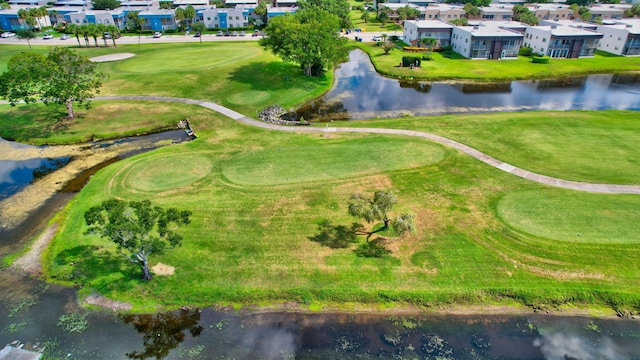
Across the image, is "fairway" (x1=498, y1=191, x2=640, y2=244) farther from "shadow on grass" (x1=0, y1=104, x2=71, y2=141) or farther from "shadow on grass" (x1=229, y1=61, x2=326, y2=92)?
"shadow on grass" (x1=0, y1=104, x2=71, y2=141)

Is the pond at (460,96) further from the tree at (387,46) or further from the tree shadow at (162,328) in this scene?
the tree shadow at (162,328)

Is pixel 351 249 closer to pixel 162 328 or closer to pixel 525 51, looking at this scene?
pixel 162 328

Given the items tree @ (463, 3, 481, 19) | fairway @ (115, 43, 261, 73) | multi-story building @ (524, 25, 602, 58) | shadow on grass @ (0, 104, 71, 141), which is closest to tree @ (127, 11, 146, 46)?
fairway @ (115, 43, 261, 73)

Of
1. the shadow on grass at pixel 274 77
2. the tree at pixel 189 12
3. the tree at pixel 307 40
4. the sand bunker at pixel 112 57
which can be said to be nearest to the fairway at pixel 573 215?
the shadow on grass at pixel 274 77

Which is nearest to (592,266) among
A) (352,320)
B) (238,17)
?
(352,320)

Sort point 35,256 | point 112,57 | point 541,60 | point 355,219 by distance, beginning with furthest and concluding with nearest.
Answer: point 112,57
point 541,60
point 355,219
point 35,256

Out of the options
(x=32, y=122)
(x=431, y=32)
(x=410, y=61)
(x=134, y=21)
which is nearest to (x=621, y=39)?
(x=431, y=32)
